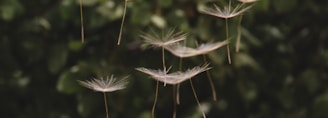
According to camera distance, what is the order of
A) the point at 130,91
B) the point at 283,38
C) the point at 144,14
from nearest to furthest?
the point at 144,14, the point at 130,91, the point at 283,38

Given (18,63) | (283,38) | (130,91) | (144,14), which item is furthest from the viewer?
(283,38)

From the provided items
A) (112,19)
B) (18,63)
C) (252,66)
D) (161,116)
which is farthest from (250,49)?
(18,63)

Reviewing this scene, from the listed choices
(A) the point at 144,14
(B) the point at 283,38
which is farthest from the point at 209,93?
(A) the point at 144,14

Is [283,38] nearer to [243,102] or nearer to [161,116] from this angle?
[243,102]

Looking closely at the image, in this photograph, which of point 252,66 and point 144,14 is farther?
point 252,66

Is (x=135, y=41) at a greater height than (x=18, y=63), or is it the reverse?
(x=135, y=41)

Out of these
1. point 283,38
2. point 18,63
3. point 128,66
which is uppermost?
point 283,38
